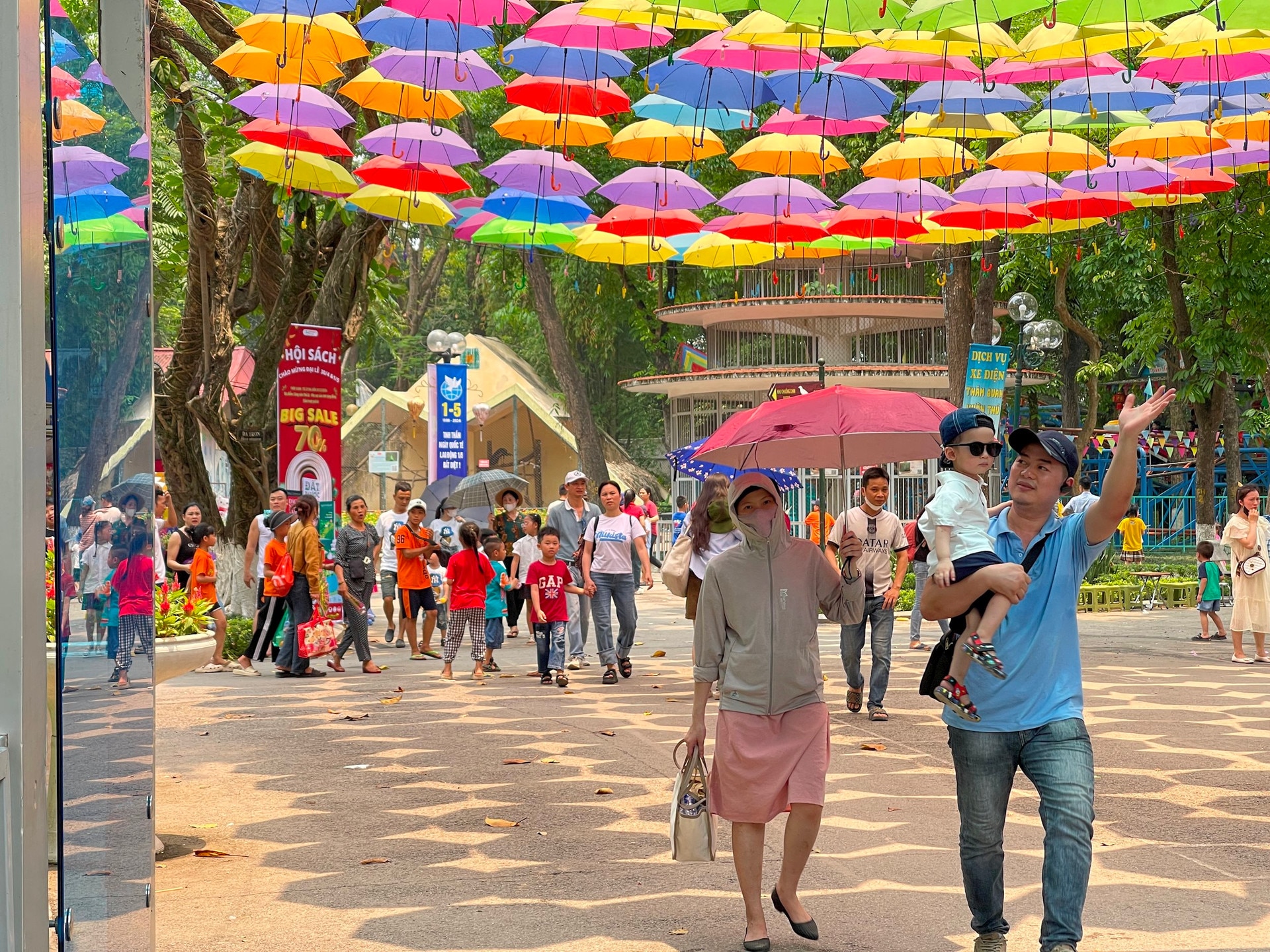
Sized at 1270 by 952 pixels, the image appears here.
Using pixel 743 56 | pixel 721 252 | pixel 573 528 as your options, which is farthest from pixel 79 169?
pixel 721 252

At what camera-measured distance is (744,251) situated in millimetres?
15375

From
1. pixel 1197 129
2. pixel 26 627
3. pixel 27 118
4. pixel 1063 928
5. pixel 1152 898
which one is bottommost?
pixel 1152 898

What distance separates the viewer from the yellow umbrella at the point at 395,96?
11.3 metres

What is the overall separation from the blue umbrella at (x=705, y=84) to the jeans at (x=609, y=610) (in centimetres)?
475

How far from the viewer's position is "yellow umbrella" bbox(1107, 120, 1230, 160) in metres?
11.6

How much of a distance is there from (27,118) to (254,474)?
1627 centimetres

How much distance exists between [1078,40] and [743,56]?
2340mm

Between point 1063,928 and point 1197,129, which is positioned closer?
point 1063,928

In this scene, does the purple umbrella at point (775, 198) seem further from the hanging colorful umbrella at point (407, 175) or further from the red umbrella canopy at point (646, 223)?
the hanging colorful umbrella at point (407, 175)

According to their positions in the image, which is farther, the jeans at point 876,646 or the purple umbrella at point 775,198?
the purple umbrella at point 775,198

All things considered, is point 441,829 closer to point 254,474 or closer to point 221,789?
point 221,789

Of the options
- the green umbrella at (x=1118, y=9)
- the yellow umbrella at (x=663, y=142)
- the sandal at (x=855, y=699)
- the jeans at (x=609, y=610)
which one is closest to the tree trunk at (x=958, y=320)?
the jeans at (x=609, y=610)

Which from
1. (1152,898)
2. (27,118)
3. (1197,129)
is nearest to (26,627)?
(27,118)

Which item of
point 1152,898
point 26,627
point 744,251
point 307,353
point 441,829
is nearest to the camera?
point 26,627
